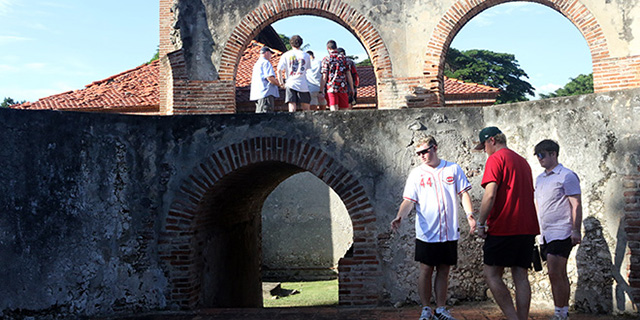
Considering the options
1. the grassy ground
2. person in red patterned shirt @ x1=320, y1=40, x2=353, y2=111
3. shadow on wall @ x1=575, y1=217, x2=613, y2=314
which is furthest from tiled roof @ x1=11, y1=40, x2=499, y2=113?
shadow on wall @ x1=575, y1=217, x2=613, y2=314

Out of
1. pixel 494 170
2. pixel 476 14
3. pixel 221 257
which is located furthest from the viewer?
pixel 476 14

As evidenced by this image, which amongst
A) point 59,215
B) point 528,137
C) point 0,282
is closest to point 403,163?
point 528,137

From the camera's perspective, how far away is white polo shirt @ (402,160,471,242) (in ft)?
15.2

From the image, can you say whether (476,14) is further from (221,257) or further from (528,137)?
(221,257)

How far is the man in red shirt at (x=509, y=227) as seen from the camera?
435 cm

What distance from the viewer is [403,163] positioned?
20.4 ft

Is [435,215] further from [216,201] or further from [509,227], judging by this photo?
[216,201]

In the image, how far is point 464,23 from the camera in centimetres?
1144

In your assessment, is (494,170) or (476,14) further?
(476,14)

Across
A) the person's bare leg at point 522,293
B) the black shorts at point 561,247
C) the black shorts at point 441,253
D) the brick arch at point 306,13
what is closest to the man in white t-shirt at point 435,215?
the black shorts at point 441,253

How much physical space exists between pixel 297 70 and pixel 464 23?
15.4 feet

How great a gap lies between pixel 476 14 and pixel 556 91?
23.1 metres

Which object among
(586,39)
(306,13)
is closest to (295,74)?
(306,13)

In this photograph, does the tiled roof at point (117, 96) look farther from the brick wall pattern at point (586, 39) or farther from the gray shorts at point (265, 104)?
the brick wall pattern at point (586, 39)
